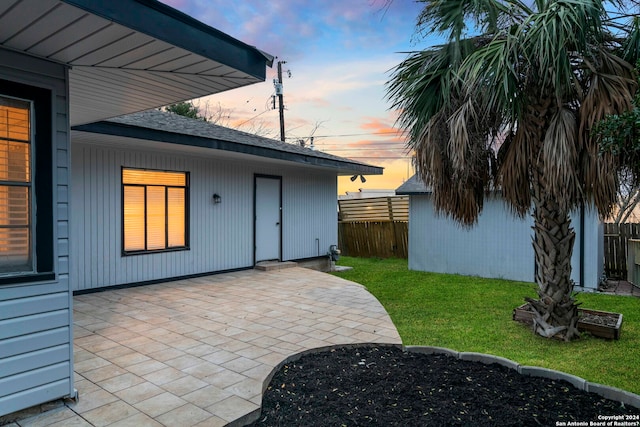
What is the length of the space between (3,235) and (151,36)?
1488 mm

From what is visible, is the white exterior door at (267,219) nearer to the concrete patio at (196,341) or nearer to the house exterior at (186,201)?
the house exterior at (186,201)

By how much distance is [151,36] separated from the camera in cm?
226

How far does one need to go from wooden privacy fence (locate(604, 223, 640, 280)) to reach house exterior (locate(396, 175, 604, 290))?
703 millimetres

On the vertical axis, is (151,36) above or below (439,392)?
above

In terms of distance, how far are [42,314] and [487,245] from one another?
833 centimetres

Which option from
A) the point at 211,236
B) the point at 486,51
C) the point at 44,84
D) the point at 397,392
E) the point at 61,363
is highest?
the point at 486,51

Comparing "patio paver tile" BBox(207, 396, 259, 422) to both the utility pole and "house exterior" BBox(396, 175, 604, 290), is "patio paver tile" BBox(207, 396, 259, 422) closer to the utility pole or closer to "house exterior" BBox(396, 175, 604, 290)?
"house exterior" BBox(396, 175, 604, 290)

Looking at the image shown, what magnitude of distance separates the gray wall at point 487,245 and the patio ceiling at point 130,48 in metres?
6.27

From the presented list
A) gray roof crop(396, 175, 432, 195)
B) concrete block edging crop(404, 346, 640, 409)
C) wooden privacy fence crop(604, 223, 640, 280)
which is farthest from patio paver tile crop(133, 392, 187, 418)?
wooden privacy fence crop(604, 223, 640, 280)

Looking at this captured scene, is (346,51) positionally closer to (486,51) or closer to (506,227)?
(506,227)

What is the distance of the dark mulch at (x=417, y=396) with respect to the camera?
2637mm

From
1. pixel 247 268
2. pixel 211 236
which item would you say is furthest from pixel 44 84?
pixel 247 268

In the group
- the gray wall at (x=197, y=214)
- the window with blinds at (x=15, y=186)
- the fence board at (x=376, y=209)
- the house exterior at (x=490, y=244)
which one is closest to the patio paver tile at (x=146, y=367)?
the window with blinds at (x=15, y=186)

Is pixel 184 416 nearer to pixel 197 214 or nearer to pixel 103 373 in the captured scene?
pixel 103 373
